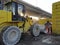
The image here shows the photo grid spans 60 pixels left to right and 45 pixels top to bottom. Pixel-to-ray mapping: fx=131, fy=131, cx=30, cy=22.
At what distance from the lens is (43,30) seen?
28.0ft

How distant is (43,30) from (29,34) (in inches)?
54.1

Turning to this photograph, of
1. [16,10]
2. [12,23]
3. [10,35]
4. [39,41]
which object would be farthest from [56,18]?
[10,35]

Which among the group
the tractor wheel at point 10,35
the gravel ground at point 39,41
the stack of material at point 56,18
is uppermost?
the stack of material at point 56,18

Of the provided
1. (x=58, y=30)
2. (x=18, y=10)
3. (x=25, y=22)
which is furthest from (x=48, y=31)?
(x=18, y=10)

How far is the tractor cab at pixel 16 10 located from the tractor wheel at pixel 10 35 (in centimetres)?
62

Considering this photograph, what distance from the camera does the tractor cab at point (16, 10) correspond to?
236 inches

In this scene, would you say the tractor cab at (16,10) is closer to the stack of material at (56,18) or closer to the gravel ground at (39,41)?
the gravel ground at (39,41)

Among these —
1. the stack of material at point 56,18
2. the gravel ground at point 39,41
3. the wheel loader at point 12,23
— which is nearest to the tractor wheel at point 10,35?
the wheel loader at point 12,23

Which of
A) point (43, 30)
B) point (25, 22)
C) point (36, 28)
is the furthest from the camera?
point (43, 30)

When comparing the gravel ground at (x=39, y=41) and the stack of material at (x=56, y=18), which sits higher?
the stack of material at (x=56, y=18)

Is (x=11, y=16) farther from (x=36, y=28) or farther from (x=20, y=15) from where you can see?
(x=36, y=28)

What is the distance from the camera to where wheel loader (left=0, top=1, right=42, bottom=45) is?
530 cm

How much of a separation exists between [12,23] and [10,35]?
70 cm

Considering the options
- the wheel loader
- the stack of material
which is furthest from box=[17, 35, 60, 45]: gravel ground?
the stack of material
